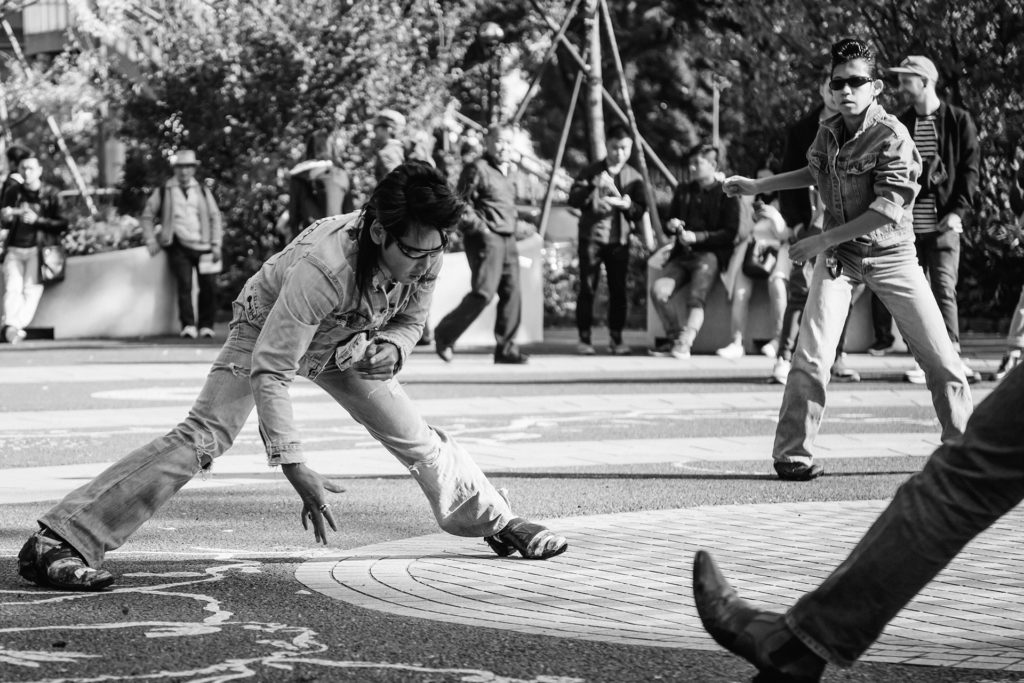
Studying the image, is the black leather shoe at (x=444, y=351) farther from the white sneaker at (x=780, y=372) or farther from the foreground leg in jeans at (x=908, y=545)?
the foreground leg in jeans at (x=908, y=545)

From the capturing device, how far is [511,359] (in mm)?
14609

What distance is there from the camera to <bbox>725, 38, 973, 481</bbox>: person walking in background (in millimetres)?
7363

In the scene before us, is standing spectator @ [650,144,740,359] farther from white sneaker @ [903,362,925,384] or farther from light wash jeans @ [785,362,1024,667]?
light wash jeans @ [785,362,1024,667]

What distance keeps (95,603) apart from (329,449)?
4.09 m

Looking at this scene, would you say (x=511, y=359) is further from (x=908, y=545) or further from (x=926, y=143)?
(x=908, y=545)

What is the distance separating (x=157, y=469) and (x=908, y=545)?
8.38 ft

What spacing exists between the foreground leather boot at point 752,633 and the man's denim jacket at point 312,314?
154 cm

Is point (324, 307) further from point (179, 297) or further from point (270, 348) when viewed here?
point (179, 297)

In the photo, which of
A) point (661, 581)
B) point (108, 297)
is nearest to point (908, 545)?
point (661, 581)

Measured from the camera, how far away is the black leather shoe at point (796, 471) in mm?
7633

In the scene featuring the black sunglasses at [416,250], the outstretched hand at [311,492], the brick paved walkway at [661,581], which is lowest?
the brick paved walkway at [661,581]

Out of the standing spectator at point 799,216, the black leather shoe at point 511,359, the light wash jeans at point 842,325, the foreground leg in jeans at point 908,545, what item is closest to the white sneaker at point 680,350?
the black leather shoe at point 511,359

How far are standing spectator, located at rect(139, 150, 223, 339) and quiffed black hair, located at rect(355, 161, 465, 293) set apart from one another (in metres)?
13.6

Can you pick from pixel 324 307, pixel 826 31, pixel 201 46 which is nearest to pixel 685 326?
pixel 826 31
